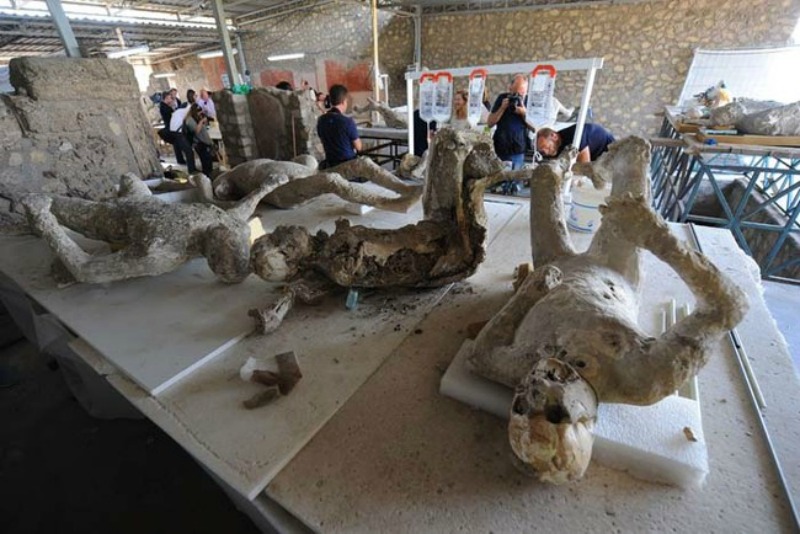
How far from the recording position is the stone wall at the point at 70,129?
2.34m

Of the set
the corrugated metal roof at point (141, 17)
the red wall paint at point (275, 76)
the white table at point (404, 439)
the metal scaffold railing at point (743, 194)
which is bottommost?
the metal scaffold railing at point (743, 194)

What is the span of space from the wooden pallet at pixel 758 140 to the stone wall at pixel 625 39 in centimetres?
350

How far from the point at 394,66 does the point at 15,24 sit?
624cm

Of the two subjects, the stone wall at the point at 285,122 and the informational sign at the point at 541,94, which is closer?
the informational sign at the point at 541,94

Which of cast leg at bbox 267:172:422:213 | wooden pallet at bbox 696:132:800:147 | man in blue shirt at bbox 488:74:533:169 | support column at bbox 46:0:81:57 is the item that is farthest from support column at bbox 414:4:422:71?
cast leg at bbox 267:172:422:213

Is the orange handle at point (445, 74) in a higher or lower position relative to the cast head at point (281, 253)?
higher

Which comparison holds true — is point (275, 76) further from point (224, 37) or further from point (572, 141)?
point (572, 141)

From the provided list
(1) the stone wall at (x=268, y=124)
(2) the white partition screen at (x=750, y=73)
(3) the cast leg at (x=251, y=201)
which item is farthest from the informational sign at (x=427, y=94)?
(2) the white partition screen at (x=750, y=73)

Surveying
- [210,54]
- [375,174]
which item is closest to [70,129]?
[375,174]

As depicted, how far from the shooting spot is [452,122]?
285cm

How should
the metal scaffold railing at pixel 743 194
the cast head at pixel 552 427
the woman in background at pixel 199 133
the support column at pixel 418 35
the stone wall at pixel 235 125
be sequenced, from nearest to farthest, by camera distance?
the cast head at pixel 552 427, the metal scaffold railing at pixel 743 194, the stone wall at pixel 235 125, the woman in background at pixel 199 133, the support column at pixel 418 35

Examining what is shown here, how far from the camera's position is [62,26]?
8.01 feet

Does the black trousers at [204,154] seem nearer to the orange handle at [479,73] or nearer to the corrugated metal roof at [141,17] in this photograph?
the corrugated metal roof at [141,17]

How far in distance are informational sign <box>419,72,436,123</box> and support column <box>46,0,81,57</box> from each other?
7.59ft
